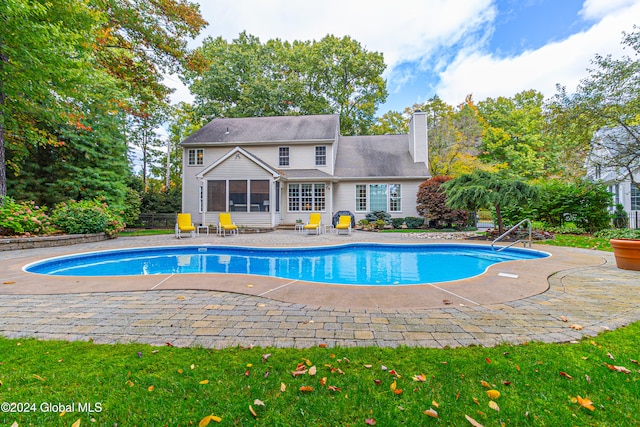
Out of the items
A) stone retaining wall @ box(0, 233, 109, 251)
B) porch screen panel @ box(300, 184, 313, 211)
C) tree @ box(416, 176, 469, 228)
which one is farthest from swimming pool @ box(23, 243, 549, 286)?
porch screen panel @ box(300, 184, 313, 211)

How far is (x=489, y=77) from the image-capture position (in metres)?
23.4

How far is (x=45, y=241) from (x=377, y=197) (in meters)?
15.7

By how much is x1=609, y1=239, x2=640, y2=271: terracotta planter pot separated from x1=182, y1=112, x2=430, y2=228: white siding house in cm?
1169

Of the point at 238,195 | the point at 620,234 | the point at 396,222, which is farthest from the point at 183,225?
the point at 620,234

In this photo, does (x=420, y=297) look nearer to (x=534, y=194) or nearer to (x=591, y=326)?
(x=591, y=326)

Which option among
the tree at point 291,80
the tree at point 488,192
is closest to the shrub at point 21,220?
the tree at point 488,192

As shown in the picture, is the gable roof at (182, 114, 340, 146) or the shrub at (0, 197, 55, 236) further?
the gable roof at (182, 114, 340, 146)

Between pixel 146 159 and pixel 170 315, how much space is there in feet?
99.6

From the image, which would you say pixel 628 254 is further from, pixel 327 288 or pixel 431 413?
pixel 431 413

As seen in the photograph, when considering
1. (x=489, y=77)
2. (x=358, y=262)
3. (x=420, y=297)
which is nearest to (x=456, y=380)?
(x=420, y=297)

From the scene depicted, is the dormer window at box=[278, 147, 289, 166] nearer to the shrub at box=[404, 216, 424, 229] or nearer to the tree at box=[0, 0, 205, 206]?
the tree at box=[0, 0, 205, 206]

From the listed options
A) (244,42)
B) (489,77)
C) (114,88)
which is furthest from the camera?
(244,42)

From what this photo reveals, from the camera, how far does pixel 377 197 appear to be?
17797 mm

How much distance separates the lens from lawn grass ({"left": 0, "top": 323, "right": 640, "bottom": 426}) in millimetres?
1606
